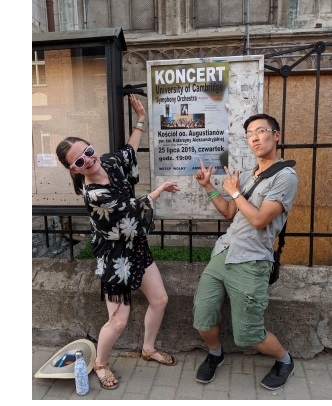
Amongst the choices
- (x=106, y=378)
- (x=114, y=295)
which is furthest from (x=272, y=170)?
(x=106, y=378)

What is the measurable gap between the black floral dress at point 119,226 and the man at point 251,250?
468 mm

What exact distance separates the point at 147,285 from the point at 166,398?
758 millimetres

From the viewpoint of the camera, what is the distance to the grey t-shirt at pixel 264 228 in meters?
2.25

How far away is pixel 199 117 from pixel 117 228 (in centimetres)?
103

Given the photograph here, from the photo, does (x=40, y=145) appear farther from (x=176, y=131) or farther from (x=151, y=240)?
(x=151, y=240)

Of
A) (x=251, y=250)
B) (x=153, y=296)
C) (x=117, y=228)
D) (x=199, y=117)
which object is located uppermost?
(x=199, y=117)

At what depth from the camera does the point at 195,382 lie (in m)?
2.77

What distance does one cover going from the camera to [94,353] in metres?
3.03

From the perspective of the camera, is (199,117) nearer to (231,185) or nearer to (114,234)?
(231,185)

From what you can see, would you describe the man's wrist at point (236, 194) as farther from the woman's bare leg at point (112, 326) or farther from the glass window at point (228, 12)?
the glass window at point (228, 12)

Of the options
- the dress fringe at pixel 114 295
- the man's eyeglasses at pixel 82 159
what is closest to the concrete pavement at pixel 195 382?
the dress fringe at pixel 114 295

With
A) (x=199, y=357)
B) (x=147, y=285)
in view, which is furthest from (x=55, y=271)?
(x=199, y=357)

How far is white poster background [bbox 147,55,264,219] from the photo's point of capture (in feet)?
9.00

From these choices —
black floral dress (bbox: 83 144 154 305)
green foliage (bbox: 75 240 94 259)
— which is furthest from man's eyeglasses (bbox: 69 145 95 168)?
green foliage (bbox: 75 240 94 259)
